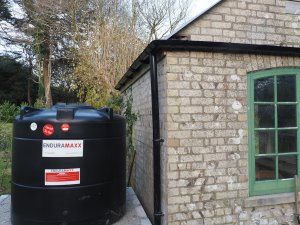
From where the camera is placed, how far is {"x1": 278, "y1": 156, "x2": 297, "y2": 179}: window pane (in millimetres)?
4324

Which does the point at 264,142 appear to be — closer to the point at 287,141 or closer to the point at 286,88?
the point at 287,141

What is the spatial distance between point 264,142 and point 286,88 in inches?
32.3

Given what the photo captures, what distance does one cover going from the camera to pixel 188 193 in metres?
3.90

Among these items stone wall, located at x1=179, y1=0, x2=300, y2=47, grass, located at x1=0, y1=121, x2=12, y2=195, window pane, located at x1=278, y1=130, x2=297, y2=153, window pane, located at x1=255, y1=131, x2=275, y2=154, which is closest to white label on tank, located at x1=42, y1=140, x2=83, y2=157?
stone wall, located at x1=179, y1=0, x2=300, y2=47

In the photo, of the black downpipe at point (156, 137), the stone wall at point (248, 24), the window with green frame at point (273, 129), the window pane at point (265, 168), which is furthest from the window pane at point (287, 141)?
the black downpipe at point (156, 137)

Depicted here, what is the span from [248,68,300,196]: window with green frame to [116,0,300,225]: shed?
14 millimetres

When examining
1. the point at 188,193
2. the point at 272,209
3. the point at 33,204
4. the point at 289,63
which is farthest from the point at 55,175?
the point at 289,63

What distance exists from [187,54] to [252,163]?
1.69m

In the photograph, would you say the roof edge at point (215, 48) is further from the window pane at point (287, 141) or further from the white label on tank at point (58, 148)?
the white label on tank at point (58, 148)

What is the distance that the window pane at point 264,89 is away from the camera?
421cm

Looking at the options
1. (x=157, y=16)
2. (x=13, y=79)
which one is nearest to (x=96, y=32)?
(x=157, y=16)

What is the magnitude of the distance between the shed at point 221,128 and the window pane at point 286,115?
0.05 feet

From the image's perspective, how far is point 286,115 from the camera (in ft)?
14.3

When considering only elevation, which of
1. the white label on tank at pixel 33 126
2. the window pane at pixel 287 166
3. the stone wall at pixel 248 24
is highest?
the stone wall at pixel 248 24
